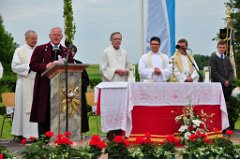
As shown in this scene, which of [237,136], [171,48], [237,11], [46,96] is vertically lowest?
[237,136]

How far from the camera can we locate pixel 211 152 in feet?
23.5

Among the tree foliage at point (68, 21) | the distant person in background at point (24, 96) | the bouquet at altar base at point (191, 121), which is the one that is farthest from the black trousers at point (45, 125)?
the tree foliage at point (68, 21)

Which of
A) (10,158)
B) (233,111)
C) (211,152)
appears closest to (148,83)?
(211,152)

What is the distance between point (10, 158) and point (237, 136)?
22.8 feet

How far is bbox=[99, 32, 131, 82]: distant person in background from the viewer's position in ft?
37.2

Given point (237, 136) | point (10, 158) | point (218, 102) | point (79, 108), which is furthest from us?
point (237, 136)

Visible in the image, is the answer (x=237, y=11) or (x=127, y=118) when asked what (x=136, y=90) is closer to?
(x=127, y=118)

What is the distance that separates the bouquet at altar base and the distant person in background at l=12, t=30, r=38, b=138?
10.5 ft

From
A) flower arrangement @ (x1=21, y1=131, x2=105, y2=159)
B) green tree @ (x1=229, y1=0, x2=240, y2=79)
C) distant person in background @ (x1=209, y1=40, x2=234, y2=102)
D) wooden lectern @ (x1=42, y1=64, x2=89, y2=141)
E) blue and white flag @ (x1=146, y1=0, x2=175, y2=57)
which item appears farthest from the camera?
green tree @ (x1=229, y1=0, x2=240, y2=79)

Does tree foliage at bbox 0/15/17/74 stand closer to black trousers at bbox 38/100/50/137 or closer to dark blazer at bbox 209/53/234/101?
dark blazer at bbox 209/53/234/101

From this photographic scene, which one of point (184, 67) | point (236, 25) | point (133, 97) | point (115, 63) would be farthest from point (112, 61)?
point (236, 25)

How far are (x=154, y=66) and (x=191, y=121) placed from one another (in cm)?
146

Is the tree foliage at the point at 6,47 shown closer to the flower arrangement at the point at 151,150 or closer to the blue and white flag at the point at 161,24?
the blue and white flag at the point at 161,24

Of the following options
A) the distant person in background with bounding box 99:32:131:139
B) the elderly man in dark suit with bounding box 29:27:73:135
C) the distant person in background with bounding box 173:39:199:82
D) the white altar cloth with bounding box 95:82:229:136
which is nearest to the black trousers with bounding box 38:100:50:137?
the elderly man in dark suit with bounding box 29:27:73:135
